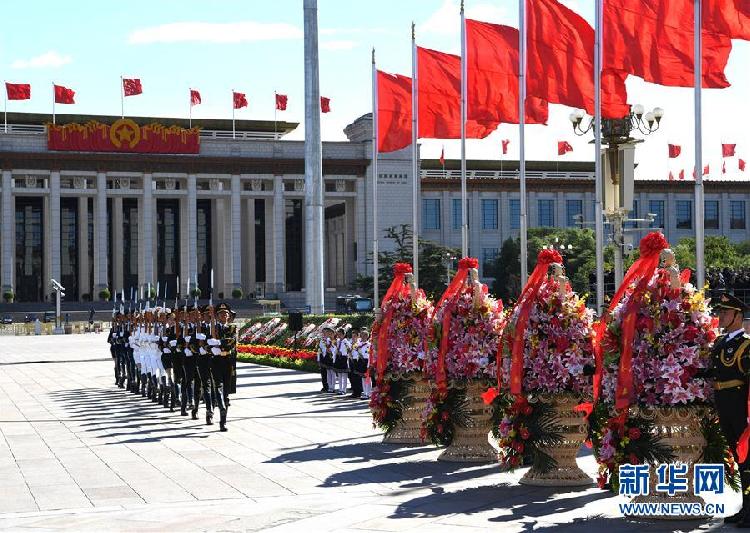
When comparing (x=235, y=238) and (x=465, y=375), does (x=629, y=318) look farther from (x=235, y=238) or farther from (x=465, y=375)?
→ (x=235, y=238)

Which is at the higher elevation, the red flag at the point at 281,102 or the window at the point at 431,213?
the red flag at the point at 281,102

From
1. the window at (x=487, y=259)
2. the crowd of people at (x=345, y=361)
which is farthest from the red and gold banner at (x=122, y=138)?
the crowd of people at (x=345, y=361)

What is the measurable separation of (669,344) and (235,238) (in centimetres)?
8115

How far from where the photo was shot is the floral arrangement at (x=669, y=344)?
32.6 ft

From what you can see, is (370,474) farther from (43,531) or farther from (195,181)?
(195,181)

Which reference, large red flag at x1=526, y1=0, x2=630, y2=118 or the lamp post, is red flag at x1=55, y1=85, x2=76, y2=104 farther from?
large red flag at x1=526, y1=0, x2=630, y2=118

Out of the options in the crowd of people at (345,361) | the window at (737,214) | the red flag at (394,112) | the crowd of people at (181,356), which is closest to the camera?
the crowd of people at (181,356)

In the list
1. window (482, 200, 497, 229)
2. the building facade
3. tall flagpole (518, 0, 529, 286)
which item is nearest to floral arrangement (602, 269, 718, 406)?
tall flagpole (518, 0, 529, 286)

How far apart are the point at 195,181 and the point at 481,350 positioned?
7813cm

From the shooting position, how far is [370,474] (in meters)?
13.1

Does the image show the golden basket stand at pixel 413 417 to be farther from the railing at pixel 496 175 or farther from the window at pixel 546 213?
the window at pixel 546 213

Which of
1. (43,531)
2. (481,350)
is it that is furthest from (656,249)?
(43,531)

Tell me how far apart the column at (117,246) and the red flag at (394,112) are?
6604 cm

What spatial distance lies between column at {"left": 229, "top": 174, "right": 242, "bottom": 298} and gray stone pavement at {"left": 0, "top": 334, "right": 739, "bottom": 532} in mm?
67894
